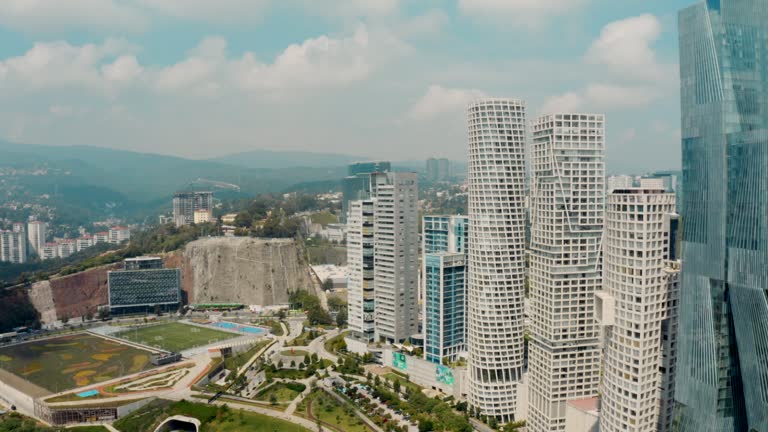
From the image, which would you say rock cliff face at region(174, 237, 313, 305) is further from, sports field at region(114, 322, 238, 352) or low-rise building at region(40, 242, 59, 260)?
low-rise building at region(40, 242, 59, 260)

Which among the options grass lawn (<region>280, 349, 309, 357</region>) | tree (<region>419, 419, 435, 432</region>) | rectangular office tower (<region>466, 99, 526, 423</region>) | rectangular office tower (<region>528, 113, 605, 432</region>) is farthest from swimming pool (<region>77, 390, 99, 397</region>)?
rectangular office tower (<region>528, 113, 605, 432</region>)

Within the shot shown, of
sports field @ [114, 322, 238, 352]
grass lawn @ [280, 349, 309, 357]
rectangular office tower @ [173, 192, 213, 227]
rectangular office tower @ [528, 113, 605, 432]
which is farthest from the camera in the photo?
rectangular office tower @ [173, 192, 213, 227]

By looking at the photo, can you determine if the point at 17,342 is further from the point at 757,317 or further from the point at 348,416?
the point at 757,317

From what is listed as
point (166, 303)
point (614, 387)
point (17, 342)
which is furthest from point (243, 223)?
point (614, 387)

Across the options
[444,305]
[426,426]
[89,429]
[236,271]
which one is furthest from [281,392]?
[236,271]

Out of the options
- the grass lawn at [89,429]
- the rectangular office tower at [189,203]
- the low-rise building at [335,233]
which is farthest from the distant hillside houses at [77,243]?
the grass lawn at [89,429]

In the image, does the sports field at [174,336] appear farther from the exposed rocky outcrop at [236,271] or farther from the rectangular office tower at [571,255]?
the rectangular office tower at [571,255]

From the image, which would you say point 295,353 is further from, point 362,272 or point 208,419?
point 208,419
